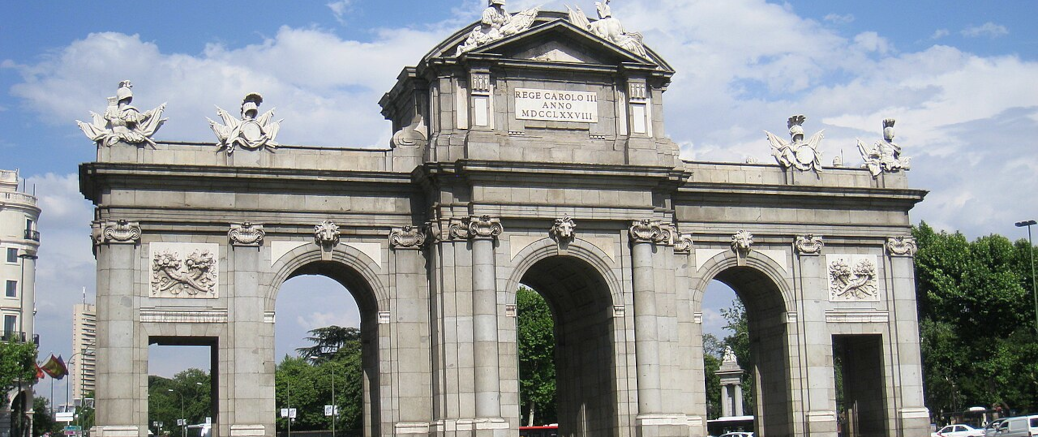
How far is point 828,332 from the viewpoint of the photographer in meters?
42.4

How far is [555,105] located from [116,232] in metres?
13.1

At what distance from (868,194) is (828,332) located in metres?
4.70

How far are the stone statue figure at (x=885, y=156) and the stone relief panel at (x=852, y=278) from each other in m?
3.02

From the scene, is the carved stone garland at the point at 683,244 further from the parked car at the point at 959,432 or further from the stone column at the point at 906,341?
the parked car at the point at 959,432

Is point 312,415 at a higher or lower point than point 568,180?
lower

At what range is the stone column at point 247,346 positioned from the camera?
119 feet

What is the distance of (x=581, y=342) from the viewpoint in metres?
42.1

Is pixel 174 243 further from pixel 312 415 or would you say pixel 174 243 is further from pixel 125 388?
pixel 312 415

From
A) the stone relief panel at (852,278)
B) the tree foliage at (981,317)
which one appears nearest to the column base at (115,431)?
the stone relief panel at (852,278)

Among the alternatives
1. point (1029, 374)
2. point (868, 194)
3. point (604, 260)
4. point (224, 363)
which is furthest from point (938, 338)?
point (224, 363)

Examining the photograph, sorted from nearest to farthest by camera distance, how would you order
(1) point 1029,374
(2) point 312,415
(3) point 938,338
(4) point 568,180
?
1. (4) point 568,180
2. (1) point 1029,374
3. (3) point 938,338
4. (2) point 312,415

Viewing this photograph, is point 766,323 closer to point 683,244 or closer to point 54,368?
point 683,244

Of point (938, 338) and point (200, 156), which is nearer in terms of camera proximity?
point (200, 156)

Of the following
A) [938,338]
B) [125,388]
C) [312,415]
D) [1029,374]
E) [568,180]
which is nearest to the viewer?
[125,388]
